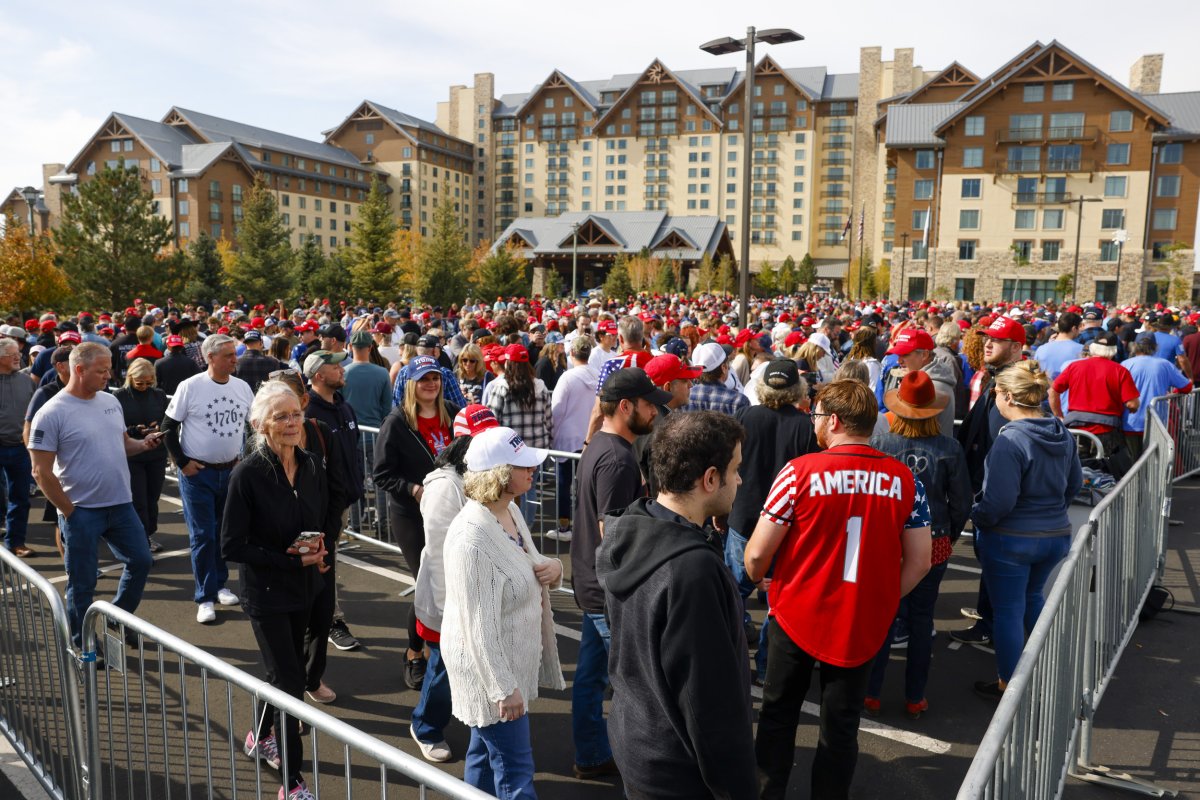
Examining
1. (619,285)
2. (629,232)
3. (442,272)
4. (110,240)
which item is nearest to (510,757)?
(110,240)

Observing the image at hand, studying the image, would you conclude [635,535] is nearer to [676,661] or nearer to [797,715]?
[676,661]

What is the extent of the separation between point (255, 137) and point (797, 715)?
101 metres

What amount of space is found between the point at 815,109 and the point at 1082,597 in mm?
118465

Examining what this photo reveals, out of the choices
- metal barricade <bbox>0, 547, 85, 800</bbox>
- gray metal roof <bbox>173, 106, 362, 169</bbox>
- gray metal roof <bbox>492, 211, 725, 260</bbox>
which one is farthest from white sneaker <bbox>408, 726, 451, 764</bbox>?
gray metal roof <bbox>173, 106, 362, 169</bbox>

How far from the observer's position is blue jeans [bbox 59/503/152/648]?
5.27 meters

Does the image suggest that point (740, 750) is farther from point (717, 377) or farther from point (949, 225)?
point (949, 225)

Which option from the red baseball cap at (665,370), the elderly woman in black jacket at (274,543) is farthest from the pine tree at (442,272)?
the elderly woman in black jacket at (274,543)

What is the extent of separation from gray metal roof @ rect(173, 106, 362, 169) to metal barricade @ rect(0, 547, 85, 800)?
311ft

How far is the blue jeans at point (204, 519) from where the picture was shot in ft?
20.6

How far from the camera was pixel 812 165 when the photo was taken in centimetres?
11206

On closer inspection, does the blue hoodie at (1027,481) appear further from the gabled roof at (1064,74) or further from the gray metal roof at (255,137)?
the gray metal roof at (255,137)

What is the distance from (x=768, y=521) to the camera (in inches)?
141

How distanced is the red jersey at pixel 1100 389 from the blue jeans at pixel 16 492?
10.2 metres

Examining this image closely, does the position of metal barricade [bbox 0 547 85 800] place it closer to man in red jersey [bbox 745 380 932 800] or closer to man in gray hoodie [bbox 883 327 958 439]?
man in red jersey [bbox 745 380 932 800]
